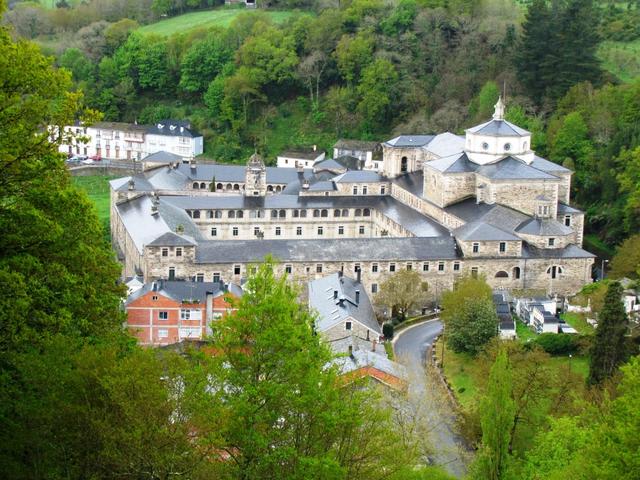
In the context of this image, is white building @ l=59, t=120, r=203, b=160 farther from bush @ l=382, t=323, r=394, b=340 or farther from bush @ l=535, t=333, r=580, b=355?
bush @ l=535, t=333, r=580, b=355

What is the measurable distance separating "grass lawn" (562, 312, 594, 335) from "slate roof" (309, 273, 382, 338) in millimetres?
7558

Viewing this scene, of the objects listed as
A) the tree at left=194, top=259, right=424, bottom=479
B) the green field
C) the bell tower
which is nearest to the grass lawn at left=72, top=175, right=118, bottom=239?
the bell tower

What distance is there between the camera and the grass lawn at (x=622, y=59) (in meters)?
73.2

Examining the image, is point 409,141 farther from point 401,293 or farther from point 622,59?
point 622,59

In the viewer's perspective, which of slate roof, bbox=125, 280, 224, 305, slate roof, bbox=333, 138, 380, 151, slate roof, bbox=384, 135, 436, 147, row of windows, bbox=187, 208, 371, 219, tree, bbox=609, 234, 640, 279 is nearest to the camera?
slate roof, bbox=125, 280, 224, 305

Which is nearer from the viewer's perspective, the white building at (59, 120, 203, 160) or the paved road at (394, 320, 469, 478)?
the paved road at (394, 320, 469, 478)

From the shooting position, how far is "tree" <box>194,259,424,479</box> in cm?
A: 1558

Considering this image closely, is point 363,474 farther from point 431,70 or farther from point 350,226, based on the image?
point 431,70

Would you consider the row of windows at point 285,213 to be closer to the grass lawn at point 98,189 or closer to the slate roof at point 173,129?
the grass lawn at point 98,189

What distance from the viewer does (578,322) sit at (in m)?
42.5

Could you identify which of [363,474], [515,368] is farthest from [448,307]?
[363,474]

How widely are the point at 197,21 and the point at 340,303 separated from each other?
72646mm

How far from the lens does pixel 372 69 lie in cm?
8106

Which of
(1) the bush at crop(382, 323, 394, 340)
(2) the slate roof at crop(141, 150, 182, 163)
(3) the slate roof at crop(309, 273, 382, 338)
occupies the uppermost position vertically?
(2) the slate roof at crop(141, 150, 182, 163)
